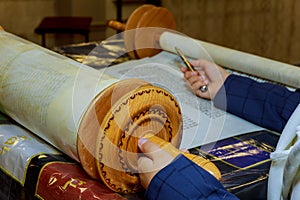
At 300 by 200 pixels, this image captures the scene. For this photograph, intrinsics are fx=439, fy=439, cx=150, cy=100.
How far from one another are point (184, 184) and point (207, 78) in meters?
0.40

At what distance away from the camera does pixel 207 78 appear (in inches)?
→ 31.3

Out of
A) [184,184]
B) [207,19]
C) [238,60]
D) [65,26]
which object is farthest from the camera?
[207,19]

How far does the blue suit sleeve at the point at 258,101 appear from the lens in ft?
2.26

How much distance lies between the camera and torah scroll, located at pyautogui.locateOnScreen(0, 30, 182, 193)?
0.44 meters

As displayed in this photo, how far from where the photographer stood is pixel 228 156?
1.90 ft

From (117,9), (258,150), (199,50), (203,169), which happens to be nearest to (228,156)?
(258,150)

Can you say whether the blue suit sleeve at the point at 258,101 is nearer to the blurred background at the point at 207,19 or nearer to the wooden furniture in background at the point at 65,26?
the wooden furniture in background at the point at 65,26

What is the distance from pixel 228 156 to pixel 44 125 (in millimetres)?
243

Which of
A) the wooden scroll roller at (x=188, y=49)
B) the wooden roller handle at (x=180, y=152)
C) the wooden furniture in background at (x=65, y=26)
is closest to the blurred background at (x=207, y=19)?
the wooden furniture in background at (x=65, y=26)

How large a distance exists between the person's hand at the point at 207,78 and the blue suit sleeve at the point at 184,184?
36 centimetres

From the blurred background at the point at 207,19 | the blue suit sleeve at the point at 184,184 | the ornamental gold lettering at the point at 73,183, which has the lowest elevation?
the blurred background at the point at 207,19

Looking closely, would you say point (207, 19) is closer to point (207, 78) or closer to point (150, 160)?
point (207, 78)

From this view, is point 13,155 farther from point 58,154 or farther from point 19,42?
point 19,42

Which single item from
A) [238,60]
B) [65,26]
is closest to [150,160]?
[238,60]
